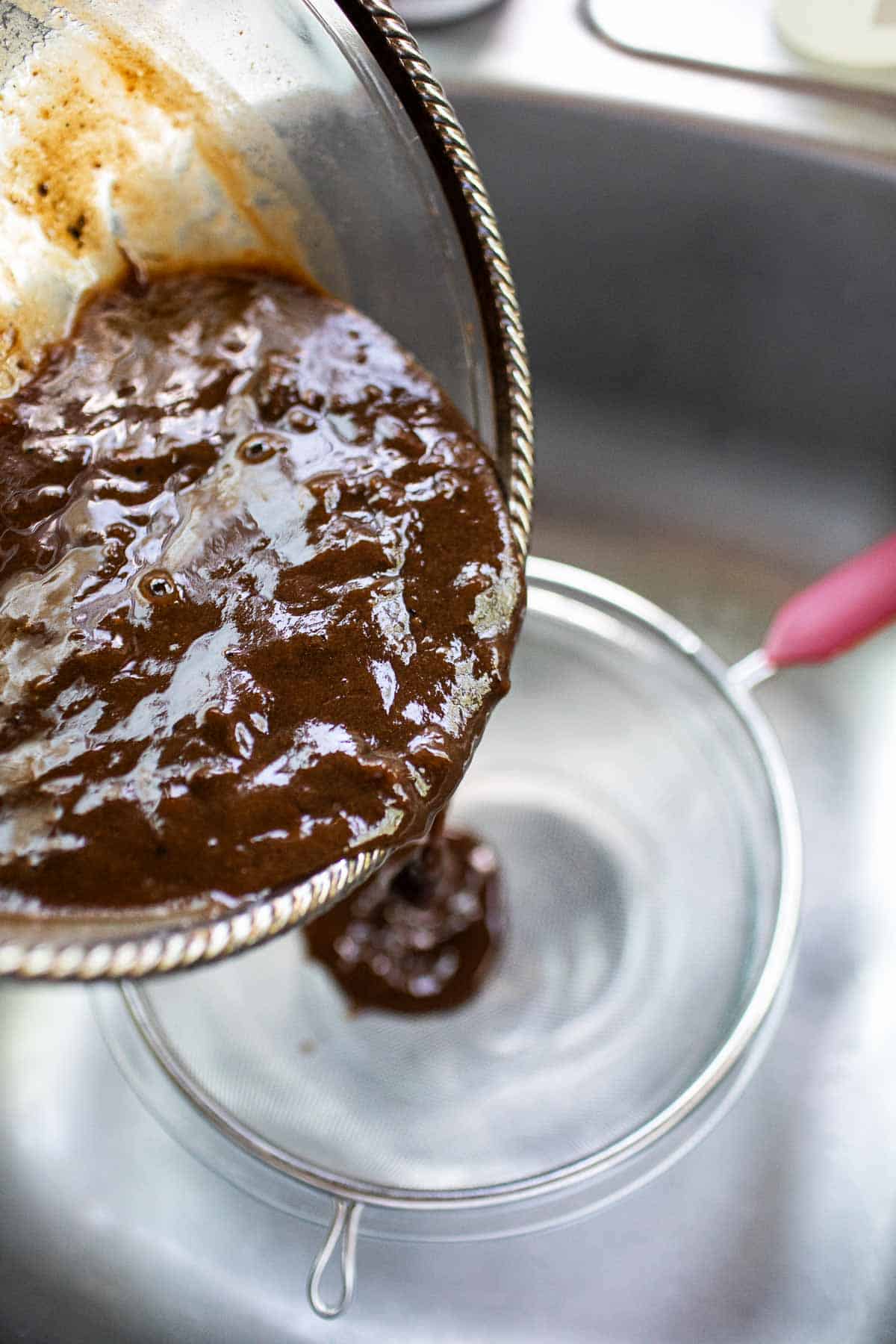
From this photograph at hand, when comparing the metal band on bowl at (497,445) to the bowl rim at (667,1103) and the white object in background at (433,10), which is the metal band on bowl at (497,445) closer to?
the bowl rim at (667,1103)

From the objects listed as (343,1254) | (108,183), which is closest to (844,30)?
(108,183)

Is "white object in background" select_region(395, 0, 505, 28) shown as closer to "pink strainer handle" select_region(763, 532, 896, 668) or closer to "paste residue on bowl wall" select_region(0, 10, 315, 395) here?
"paste residue on bowl wall" select_region(0, 10, 315, 395)

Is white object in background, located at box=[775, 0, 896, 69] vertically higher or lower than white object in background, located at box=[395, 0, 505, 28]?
higher

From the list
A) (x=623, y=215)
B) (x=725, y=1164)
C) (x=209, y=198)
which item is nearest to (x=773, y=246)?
(x=623, y=215)

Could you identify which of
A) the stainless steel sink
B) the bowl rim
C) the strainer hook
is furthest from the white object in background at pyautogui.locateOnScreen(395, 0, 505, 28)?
the strainer hook

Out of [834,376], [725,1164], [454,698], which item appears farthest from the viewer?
[834,376]

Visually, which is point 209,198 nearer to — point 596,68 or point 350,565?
point 350,565
